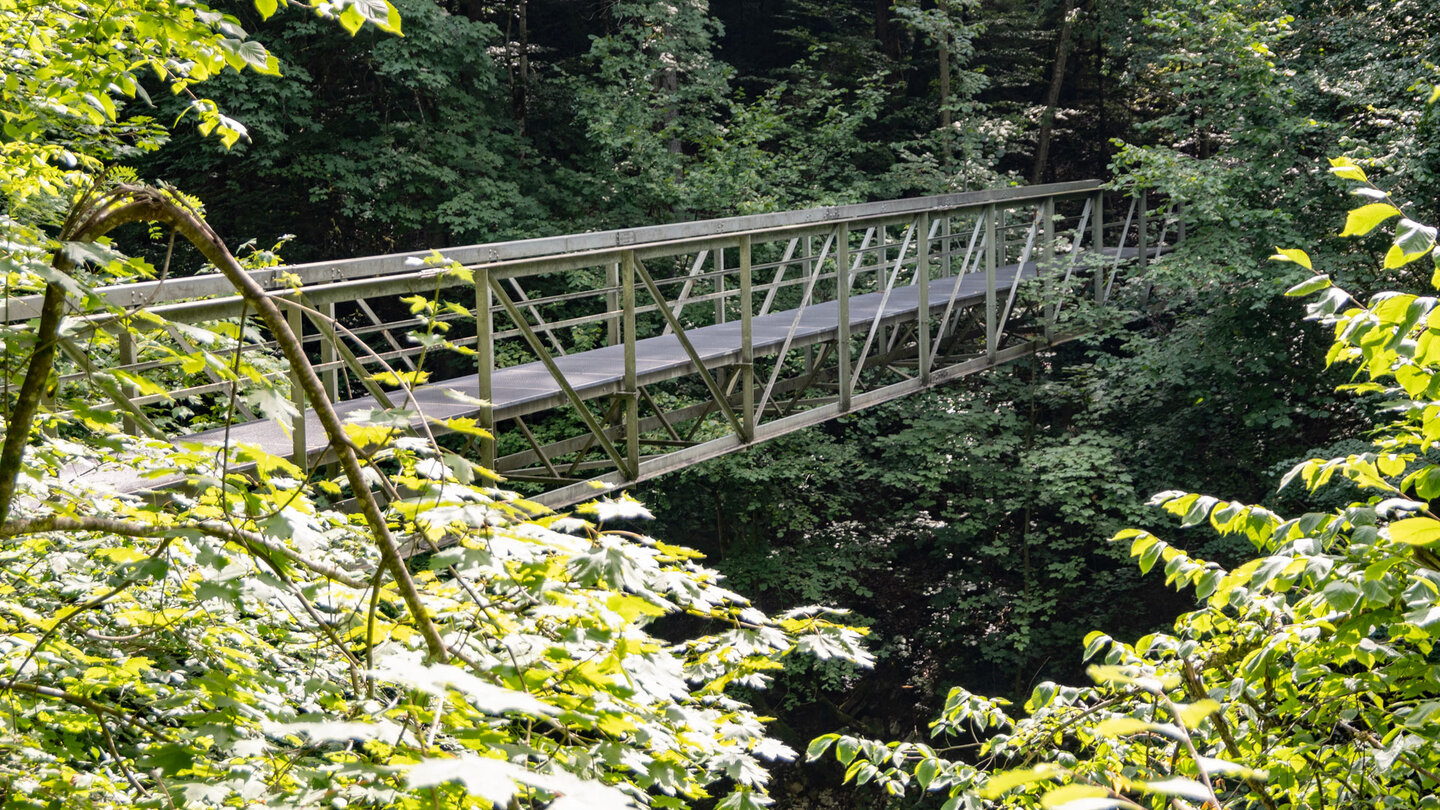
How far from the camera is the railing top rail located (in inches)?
131

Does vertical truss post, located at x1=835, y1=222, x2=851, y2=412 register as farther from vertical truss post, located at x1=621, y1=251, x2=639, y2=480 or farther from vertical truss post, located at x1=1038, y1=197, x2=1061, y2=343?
vertical truss post, located at x1=1038, y1=197, x2=1061, y2=343

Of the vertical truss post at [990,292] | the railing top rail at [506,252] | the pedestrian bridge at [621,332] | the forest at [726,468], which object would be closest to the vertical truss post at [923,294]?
the pedestrian bridge at [621,332]

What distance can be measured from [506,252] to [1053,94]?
11.5 meters

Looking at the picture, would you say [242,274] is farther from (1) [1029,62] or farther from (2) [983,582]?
(1) [1029,62]

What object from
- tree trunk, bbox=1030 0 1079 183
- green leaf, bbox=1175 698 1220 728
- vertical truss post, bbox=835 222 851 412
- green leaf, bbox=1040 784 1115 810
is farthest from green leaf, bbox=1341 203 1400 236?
tree trunk, bbox=1030 0 1079 183

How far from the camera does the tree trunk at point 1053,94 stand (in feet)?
46.3

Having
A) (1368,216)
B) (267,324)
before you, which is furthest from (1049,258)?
(267,324)

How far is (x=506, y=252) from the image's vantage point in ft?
16.4

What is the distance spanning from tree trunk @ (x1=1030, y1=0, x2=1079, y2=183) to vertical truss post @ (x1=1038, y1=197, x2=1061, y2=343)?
4.70m

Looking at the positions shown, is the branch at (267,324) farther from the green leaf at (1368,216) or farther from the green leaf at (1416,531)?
the green leaf at (1368,216)

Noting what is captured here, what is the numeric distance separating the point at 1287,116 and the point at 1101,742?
793 cm

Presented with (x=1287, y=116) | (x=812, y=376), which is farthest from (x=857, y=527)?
(x=1287, y=116)

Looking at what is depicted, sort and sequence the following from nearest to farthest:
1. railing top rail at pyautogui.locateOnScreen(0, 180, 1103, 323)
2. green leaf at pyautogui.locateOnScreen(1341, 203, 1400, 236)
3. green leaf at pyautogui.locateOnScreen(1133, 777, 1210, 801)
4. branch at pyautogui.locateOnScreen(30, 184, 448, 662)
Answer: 1. green leaf at pyautogui.locateOnScreen(1133, 777, 1210, 801)
2. branch at pyautogui.locateOnScreen(30, 184, 448, 662)
3. green leaf at pyautogui.locateOnScreen(1341, 203, 1400, 236)
4. railing top rail at pyautogui.locateOnScreen(0, 180, 1103, 323)

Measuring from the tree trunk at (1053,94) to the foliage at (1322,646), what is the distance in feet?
40.5
